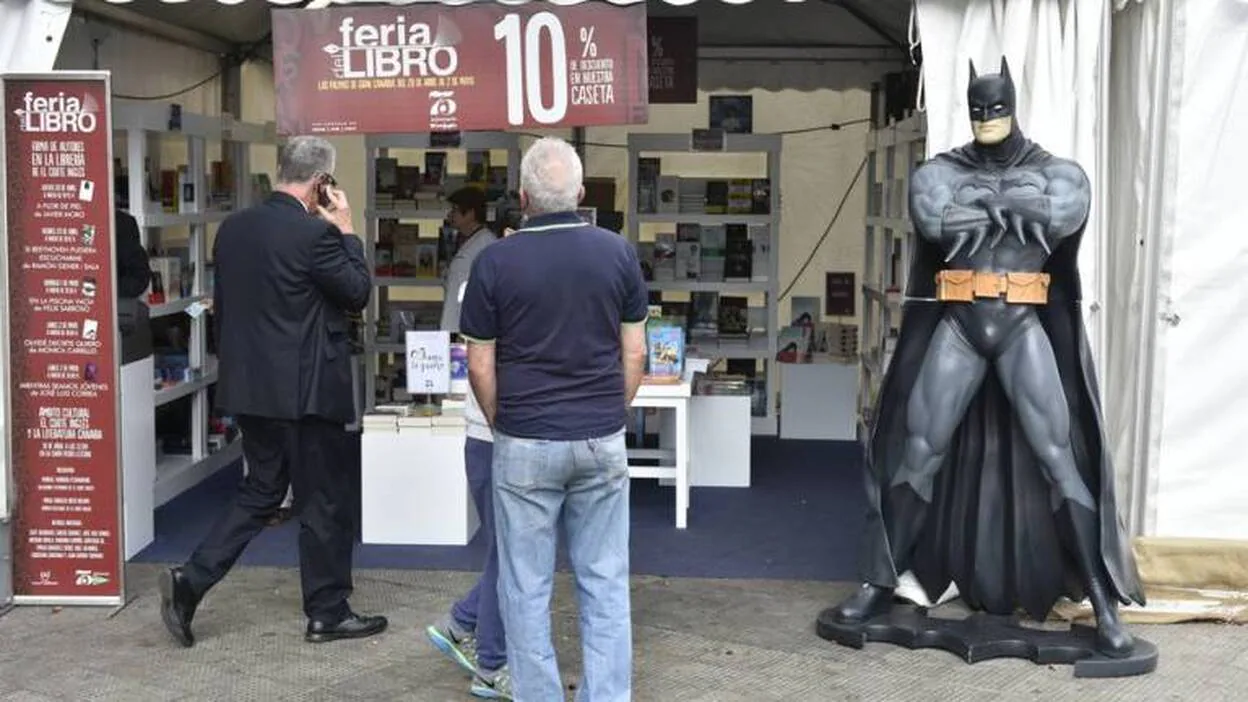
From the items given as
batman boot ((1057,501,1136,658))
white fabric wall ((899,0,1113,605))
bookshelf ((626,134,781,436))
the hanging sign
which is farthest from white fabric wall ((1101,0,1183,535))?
bookshelf ((626,134,781,436))

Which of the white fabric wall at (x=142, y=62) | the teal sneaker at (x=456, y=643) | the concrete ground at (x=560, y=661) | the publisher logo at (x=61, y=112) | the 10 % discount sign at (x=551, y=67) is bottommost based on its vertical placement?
the concrete ground at (x=560, y=661)

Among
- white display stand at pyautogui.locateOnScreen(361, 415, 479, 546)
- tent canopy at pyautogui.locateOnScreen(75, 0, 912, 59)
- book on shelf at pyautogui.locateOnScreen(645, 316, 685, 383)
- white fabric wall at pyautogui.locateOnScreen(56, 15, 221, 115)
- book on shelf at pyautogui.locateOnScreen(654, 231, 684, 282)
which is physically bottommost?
white display stand at pyautogui.locateOnScreen(361, 415, 479, 546)

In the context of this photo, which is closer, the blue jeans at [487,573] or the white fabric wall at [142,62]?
the blue jeans at [487,573]

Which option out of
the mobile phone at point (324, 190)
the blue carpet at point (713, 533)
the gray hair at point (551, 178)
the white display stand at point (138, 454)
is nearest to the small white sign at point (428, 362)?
the blue carpet at point (713, 533)

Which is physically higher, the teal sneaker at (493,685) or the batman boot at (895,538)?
the batman boot at (895,538)

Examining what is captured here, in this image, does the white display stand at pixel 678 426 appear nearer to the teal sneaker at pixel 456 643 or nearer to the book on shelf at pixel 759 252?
the teal sneaker at pixel 456 643

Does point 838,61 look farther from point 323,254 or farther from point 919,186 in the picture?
point 323,254

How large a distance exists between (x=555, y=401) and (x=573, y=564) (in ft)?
1.70

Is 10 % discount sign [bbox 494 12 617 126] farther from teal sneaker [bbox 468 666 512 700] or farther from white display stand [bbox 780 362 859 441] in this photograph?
white display stand [bbox 780 362 859 441]

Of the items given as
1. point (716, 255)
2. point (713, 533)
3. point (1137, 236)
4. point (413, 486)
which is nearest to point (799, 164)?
point (716, 255)

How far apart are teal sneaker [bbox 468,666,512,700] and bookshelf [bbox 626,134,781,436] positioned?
4.81 m

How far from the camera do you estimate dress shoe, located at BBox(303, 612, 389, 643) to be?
5594 mm

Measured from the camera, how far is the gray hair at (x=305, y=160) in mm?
5371

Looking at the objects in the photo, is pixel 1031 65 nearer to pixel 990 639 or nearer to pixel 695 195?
pixel 990 639
